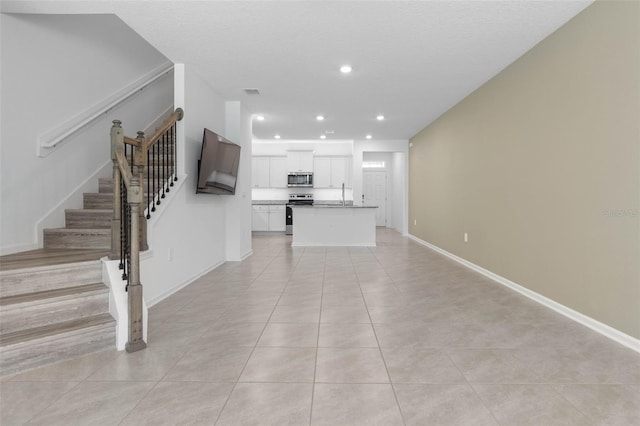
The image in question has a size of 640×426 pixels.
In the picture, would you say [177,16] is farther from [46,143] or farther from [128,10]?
[46,143]

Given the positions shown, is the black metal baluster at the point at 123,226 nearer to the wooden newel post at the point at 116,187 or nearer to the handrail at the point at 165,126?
the wooden newel post at the point at 116,187

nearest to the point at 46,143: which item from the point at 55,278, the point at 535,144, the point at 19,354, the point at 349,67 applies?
the point at 55,278

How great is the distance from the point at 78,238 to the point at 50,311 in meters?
1.24

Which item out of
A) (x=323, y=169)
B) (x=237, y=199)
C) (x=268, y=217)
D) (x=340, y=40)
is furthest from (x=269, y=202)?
(x=340, y=40)

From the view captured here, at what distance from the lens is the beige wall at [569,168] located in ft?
8.07

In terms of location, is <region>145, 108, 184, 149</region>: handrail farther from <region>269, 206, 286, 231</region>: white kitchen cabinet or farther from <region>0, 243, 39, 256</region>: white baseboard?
<region>269, 206, 286, 231</region>: white kitchen cabinet

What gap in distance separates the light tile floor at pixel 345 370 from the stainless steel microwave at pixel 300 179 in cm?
670

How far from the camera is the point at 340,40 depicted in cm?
342

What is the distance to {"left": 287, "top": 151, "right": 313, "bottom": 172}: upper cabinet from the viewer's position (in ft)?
32.7

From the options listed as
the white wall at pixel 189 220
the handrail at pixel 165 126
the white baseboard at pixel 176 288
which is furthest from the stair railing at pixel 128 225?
the white baseboard at pixel 176 288

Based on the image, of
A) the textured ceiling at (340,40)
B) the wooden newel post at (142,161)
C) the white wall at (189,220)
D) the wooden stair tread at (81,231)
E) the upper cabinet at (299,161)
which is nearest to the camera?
the textured ceiling at (340,40)

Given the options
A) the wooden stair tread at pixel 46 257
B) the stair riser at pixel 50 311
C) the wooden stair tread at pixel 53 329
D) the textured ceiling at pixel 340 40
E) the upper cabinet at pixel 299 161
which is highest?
the textured ceiling at pixel 340 40

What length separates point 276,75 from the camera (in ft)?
14.5

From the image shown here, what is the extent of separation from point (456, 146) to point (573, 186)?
2.99 metres
